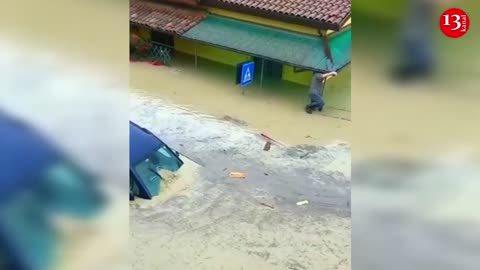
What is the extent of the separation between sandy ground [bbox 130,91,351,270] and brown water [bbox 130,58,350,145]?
8cm

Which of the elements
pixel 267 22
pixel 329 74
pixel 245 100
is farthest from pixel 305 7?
pixel 245 100

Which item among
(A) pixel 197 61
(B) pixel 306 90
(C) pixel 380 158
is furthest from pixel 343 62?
(C) pixel 380 158

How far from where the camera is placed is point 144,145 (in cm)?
230

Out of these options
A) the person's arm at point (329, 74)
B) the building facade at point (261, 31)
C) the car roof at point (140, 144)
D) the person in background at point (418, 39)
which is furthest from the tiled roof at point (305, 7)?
the person in background at point (418, 39)

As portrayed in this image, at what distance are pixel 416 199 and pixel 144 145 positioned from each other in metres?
1.45

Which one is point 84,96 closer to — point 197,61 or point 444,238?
point 444,238

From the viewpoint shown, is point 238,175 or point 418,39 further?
point 238,175

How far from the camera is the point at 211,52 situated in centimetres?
334

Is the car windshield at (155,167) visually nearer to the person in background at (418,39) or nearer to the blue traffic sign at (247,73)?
the blue traffic sign at (247,73)

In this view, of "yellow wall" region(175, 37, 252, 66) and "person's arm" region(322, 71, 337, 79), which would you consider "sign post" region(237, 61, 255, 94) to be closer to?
"yellow wall" region(175, 37, 252, 66)

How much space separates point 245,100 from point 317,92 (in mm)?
435

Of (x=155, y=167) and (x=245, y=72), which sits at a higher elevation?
(x=245, y=72)

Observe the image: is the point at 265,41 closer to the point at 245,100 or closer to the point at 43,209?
the point at 245,100

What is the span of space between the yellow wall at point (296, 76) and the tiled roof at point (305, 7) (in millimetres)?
315
